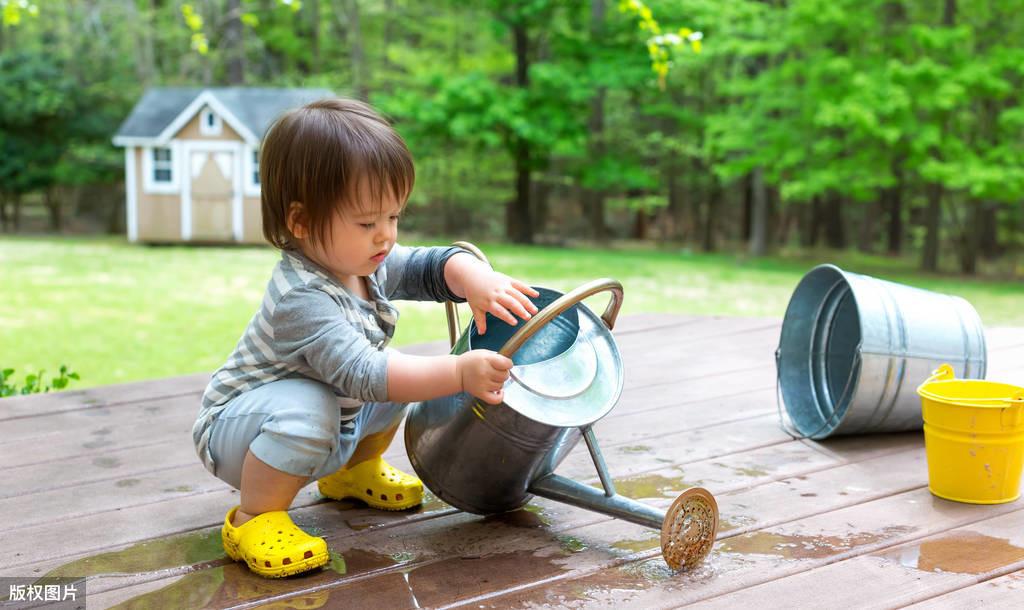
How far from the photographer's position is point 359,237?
193 centimetres

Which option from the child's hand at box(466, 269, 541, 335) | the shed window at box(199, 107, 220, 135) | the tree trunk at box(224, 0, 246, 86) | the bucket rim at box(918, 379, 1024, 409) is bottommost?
the bucket rim at box(918, 379, 1024, 409)

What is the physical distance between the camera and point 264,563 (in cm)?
189

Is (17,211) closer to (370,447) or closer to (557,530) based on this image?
(370,447)

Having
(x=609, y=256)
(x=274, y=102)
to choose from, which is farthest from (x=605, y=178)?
(x=274, y=102)

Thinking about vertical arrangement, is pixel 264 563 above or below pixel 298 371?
below

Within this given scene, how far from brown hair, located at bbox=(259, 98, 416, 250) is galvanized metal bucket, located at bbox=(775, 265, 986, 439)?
1525 mm

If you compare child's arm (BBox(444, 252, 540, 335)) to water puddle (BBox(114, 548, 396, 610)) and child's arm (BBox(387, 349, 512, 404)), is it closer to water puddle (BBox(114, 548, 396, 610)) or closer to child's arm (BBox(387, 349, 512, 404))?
child's arm (BBox(387, 349, 512, 404))

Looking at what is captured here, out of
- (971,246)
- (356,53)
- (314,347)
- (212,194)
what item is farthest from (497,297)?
(356,53)

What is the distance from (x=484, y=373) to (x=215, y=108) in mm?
14655

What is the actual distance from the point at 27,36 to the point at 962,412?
2293 centimetres

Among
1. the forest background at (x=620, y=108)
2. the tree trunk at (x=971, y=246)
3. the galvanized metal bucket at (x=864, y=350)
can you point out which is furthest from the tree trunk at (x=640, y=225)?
the galvanized metal bucket at (x=864, y=350)

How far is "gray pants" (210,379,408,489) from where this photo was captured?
1.90 metres

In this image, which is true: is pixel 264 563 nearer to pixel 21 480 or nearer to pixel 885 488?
pixel 21 480

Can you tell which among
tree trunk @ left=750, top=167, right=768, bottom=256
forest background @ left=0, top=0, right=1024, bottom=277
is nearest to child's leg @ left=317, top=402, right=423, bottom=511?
forest background @ left=0, top=0, right=1024, bottom=277
